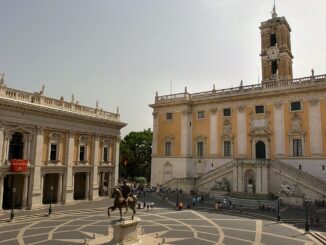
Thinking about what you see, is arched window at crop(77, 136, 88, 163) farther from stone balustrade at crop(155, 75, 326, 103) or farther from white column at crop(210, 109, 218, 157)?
white column at crop(210, 109, 218, 157)

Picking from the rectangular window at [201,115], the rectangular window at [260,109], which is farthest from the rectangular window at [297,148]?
the rectangular window at [201,115]

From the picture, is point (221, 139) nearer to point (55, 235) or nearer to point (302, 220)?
point (302, 220)

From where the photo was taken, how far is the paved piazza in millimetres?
18938

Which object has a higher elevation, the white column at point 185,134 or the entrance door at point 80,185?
the white column at point 185,134

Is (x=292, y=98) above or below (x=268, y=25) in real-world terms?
below

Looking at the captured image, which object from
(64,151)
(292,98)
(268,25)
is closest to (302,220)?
(292,98)

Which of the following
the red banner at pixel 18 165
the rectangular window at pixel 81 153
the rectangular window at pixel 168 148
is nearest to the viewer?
the red banner at pixel 18 165

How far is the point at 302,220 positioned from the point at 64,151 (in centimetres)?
2477

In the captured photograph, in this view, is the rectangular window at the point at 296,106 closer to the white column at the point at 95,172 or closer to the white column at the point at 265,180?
the white column at the point at 265,180

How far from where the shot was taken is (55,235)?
19703mm

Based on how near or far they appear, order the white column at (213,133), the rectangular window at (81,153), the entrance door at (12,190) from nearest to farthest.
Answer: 1. the entrance door at (12,190)
2. the rectangular window at (81,153)
3. the white column at (213,133)

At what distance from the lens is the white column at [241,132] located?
39594mm

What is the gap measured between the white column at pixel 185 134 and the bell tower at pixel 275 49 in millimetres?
13479

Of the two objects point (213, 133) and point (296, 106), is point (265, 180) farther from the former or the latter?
point (213, 133)
